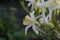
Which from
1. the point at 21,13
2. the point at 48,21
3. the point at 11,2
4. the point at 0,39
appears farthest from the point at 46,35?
the point at 11,2

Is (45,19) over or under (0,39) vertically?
over

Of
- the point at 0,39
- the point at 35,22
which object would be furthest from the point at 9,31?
the point at 35,22

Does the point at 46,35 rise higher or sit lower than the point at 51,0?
lower

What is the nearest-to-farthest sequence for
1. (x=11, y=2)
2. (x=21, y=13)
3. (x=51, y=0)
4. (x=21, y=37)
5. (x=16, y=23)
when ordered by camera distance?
(x=51, y=0) < (x=21, y=37) < (x=16, y=23) < (x=21, y=13) < (x=11, y=2)

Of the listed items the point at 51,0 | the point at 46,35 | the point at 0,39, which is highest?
the point at 51,0

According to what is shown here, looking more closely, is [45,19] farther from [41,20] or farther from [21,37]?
[21,37]

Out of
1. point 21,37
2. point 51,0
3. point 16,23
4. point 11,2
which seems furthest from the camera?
point 11,2

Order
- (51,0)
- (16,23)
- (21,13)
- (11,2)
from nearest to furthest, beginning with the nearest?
(51,0), (16,23), (21,13), (11,2)

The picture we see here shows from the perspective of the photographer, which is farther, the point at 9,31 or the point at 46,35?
the point at 9,31

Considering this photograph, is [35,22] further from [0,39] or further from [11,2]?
[11,2]

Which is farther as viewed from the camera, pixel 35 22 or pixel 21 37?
pixel 21 37
